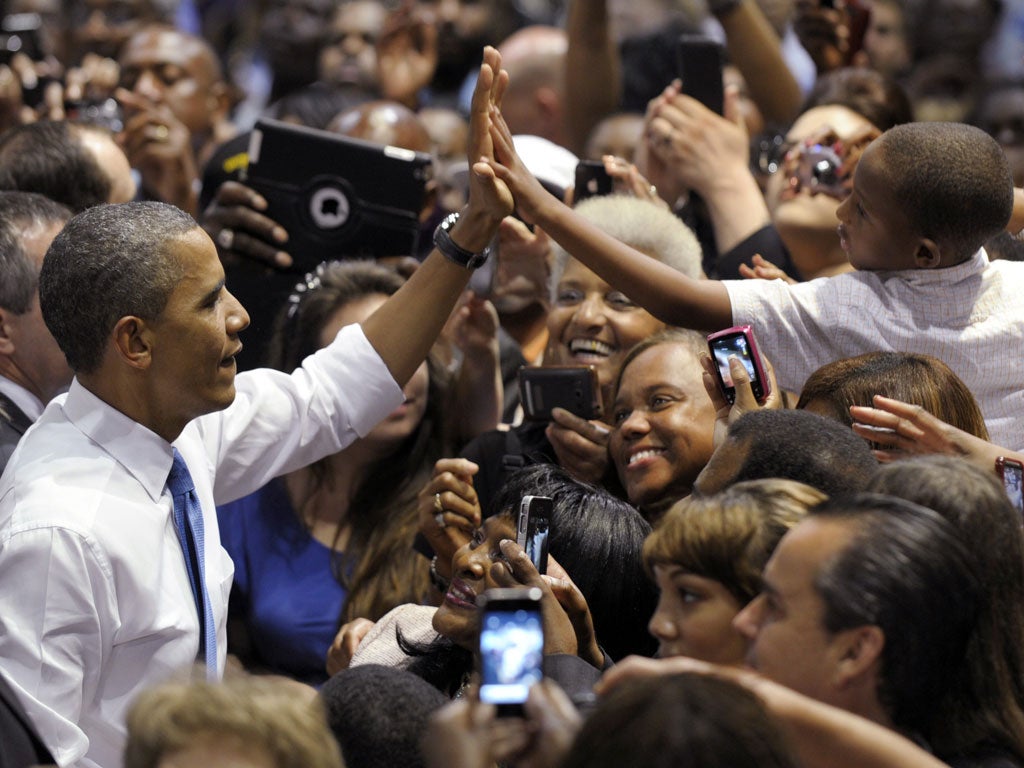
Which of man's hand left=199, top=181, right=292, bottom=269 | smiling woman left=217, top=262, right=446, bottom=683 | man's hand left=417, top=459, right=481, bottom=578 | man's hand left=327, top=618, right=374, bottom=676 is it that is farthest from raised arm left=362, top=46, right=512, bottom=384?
man's hand left=199, top=181, right=292, bottom=269

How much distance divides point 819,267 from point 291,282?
1502 mm

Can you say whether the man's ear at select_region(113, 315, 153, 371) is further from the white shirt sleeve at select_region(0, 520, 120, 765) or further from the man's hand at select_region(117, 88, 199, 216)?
the man's hand at select_region(117, 88, 199, 216)

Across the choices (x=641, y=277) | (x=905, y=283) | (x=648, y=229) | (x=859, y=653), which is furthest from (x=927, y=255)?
(x=859, y=653)

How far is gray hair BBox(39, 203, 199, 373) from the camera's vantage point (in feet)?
8.96

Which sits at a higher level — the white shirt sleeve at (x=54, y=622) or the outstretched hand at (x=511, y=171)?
the outstretched hand at (x=511, y=171)

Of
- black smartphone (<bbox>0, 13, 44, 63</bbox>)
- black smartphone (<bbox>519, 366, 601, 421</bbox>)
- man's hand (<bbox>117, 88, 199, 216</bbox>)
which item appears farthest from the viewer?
black smartphone (<bbox>0, 13, 44, 63</bbox>)

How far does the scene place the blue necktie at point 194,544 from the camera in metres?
2.74

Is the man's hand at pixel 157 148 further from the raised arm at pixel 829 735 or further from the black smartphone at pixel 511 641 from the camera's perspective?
the raised arm at pixel 829 735

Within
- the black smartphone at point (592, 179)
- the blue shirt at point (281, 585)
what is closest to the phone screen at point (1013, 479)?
the blue shirt at point (281, 585)

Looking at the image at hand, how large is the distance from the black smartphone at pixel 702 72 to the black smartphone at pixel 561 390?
113 centimetres

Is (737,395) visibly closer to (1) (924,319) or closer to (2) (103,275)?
(1) (924,319)

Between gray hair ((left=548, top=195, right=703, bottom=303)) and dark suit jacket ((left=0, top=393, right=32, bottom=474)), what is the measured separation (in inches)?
54.6

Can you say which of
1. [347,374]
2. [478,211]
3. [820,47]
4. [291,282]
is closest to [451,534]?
[347,374]

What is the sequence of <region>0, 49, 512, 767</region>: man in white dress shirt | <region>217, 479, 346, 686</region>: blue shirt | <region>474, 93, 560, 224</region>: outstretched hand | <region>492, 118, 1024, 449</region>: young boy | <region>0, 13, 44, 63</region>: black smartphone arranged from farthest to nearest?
<region>0, 13, 44, 63</region>: black smartphone, <region>217, 479, 346, 686</region>: blue shirt, <region>474, 93, 560, 224</region>: outstretched hand, <region>492, 118, 1024, 449</region>: young boy, <region>0, 49, 512, 767</region>: man in white dress shirt
